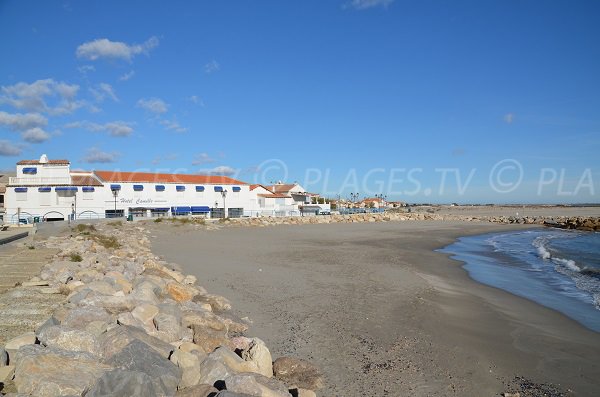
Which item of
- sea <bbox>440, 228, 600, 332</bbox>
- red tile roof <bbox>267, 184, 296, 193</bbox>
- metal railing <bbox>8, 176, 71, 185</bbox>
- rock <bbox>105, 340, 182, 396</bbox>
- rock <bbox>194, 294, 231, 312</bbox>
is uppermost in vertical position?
red tile roof <bbox>267, 184, 296, 193</bbox>

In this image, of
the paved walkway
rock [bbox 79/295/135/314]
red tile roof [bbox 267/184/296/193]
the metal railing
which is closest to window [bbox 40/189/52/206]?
the metal railing

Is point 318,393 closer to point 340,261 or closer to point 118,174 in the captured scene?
point 340,261

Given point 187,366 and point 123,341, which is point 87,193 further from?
point 187,366

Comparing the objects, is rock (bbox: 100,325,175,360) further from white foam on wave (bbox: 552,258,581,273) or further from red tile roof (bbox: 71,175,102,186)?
red tile roof (bbox: 71,175,102,186)

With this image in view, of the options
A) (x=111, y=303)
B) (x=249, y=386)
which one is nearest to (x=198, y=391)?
(x=249, y=386)

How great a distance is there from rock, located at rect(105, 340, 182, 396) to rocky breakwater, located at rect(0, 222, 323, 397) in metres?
0.01

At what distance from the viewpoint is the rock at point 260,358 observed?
17.9 ft

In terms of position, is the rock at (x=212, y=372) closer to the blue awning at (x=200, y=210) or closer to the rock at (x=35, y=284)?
the rock at (x=35, y=284)

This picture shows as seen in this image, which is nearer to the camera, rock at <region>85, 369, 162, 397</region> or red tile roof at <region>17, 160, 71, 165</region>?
rock at <region>85, 369, 162, 397</region>

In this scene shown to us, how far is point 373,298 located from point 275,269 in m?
5.10

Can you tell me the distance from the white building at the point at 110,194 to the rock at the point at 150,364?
43263mm

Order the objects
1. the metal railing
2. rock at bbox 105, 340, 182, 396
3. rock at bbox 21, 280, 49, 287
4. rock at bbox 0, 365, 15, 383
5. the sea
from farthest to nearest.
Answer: the metal railing → the sea → rock at bbox 21, 280, 49, 287 → rock at bbox 105, 340, 182, 396 → rock at bbox 0, 365, 15, 383

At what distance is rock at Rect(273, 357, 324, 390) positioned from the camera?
5.46 metres

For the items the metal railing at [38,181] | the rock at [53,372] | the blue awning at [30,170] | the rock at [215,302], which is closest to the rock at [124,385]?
the rock at [53,372]
